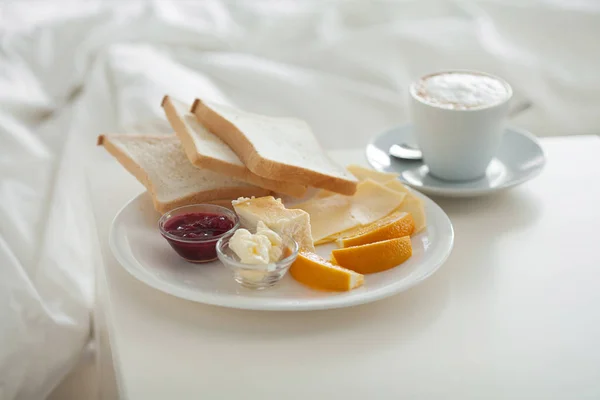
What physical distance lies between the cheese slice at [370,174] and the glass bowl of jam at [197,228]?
0.95ft

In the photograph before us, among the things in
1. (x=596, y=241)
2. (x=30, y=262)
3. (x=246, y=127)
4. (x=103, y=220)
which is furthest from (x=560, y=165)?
(x=30, y=262)

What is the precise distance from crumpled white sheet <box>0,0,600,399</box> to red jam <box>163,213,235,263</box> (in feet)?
2.08

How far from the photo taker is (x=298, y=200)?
4.14ft

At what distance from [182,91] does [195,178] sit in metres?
0.71

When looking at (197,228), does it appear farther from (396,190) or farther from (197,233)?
(396,190)

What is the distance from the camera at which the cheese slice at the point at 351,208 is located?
3.74 ft

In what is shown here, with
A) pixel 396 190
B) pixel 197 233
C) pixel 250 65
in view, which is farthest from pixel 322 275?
pixel 250 65

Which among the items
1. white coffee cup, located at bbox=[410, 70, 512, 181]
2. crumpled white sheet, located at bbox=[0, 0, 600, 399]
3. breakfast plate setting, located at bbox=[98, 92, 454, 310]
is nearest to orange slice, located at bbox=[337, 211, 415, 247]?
breakfast plate setting, located at bbox=[98, 92, 454, 310]

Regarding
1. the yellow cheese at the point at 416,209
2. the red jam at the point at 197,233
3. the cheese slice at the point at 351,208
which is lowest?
the cheese slice at the point at 351,208

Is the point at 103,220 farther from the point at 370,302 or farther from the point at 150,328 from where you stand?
the point at 370,302

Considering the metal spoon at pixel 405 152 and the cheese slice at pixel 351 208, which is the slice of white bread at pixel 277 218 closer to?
the cheese slice at pixel 351 208

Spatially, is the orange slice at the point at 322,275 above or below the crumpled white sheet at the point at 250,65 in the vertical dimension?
above

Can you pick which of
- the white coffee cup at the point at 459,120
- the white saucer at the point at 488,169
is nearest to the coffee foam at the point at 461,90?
the white coffee cup at the point at 459,120

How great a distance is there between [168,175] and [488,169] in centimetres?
57
